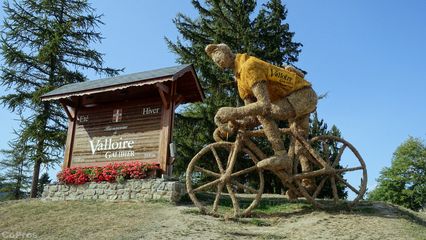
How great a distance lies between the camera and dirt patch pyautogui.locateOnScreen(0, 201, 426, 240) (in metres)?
8.87

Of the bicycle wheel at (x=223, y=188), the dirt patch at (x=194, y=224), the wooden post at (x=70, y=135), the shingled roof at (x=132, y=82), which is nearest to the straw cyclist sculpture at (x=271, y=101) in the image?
the bicycle wheel at (x=223, y=188)

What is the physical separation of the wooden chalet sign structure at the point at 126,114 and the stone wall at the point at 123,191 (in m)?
0.74

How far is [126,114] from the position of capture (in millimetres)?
14805

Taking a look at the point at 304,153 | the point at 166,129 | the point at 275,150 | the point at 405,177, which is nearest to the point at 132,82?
the point at 166,129

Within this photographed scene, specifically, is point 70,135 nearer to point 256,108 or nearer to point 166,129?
point 166,129

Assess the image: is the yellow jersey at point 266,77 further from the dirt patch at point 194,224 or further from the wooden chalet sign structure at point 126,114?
the dirt patch at point 194,224

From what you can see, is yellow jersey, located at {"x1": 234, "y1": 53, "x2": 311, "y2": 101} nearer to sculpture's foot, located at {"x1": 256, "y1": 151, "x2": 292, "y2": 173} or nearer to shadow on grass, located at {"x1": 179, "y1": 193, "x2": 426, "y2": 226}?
sculpture's foot, located at {"x1": 256, "y1": 151, "x2": 292, "y2": 173}

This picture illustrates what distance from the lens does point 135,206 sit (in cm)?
1204

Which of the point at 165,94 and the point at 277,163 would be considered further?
the point at 165,94

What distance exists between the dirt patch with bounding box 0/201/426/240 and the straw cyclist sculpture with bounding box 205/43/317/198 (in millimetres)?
1389

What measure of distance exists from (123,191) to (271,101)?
5.54 meters

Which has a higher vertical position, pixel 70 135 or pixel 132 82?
pixel 132 82

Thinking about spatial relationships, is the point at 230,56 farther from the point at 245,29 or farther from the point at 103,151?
the point at 245,29

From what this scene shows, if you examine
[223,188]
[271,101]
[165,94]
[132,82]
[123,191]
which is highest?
[132,82]
